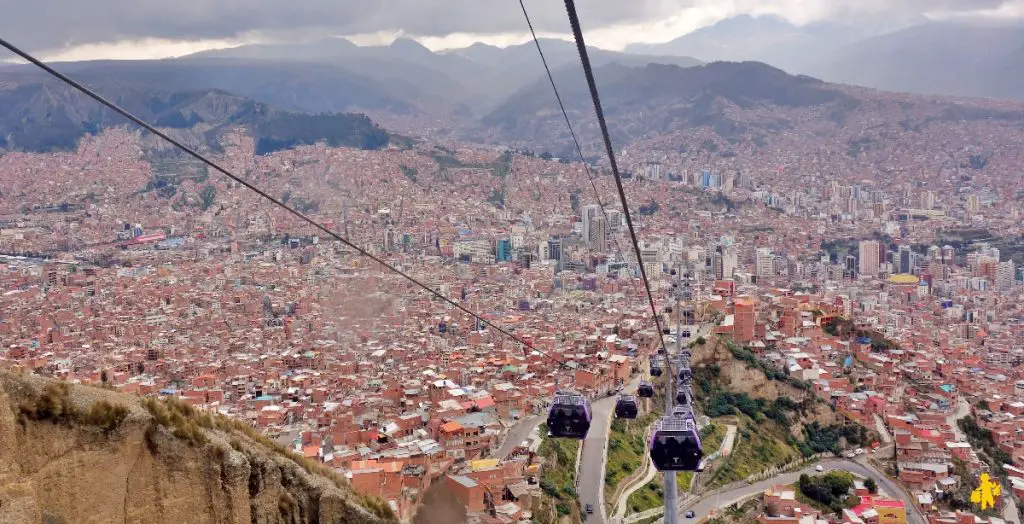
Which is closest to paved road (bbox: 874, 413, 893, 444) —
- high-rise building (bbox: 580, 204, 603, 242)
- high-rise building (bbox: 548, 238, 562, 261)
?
Answer: high-rise building (bbox: 548, 238, 562, 261)

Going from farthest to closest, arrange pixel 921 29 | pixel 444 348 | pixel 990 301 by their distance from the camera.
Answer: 1. pixel 921 29
2. pixel 990 301
3. pixel 444 348

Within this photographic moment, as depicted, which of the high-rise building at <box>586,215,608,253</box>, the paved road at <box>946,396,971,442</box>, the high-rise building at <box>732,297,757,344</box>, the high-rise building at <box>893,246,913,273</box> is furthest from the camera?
the high-rise building at <box>893,246,913,273</box>

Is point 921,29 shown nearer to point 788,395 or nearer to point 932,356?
point 932,356

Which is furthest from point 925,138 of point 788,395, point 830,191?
point 788,395

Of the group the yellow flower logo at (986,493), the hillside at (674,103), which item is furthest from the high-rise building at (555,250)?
the hillside at (674,103)

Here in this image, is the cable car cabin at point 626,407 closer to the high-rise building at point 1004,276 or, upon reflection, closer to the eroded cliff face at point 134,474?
the eroded cliff face at point 134,474

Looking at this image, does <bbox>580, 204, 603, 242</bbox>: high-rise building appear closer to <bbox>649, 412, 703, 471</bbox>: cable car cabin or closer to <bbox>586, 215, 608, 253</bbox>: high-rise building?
<bbox>586, 215, 608, 253</bbox>: high-rise building

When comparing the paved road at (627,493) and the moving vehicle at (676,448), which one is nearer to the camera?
the moving vehicle at (676,448)
